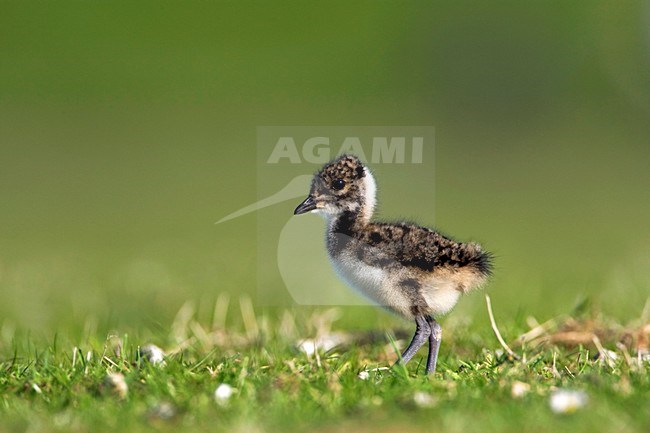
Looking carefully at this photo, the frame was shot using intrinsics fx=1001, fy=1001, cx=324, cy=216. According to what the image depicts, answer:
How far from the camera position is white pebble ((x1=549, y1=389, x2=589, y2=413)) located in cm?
386

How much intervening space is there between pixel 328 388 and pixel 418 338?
88 centimetres

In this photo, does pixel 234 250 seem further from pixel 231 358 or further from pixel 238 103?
pixel 238 103

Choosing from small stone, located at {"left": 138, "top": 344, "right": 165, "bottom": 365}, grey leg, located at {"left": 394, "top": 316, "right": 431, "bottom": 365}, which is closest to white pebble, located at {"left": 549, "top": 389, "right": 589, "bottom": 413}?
grey leg, located at {"left": 394, "top": 316, "right": 431, "bottom": 365}

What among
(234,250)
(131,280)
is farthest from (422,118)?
(131,280)

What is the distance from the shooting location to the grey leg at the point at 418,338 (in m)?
5.06

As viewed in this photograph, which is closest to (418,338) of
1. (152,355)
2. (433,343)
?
(433,343)

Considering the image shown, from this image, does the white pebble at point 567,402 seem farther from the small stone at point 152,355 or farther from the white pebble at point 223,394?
the small stone at point 152,355

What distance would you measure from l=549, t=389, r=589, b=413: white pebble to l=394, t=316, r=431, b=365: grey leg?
1.16 m

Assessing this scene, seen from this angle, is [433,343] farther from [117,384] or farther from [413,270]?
[117,384]

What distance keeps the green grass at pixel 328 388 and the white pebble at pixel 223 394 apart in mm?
34

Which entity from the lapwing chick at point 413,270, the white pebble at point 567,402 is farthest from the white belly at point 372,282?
the white pebble at point 567,402

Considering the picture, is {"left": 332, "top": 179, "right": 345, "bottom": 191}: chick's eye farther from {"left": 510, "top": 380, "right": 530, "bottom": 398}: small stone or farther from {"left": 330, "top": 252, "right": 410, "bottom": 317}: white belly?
{"left": 510, "top": 380, "right": 530, "bottom": 398}: small stone

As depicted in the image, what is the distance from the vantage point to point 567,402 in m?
3.89

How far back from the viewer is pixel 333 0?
80.2 ft
